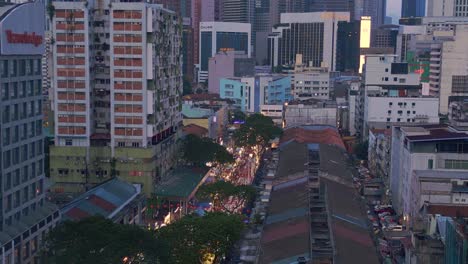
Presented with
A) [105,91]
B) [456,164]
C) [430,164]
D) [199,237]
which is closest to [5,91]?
[199,237]

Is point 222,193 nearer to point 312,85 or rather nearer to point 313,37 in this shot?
point 312,85

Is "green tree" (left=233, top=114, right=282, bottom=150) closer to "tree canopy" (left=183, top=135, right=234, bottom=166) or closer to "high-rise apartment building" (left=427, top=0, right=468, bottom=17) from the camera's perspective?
"tree canopy" (left=183, top=135, right=234, bottom=166)

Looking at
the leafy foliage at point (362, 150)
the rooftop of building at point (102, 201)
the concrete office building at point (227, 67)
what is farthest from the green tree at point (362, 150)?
the concrete office building at point (227, 67)

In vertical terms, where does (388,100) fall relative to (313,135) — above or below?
above

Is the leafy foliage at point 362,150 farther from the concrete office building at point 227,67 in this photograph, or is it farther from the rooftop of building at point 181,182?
the concrete office building at point 227,67

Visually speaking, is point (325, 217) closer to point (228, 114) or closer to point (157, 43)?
point (157, 43)

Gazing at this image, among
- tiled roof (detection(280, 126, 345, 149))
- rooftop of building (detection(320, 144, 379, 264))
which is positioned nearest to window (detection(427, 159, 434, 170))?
rooftop of building (detection(320, 144, 379, 264))
